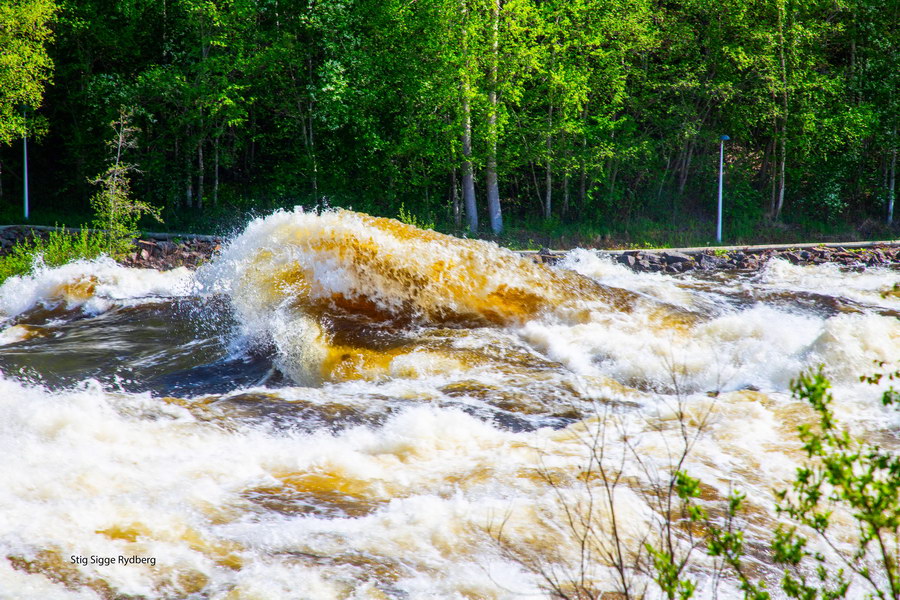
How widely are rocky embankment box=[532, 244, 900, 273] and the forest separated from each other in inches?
193

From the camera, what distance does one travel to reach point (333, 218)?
9070 millimetres

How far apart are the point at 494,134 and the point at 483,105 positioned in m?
0.80

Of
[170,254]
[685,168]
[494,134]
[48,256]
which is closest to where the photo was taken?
[48,256]

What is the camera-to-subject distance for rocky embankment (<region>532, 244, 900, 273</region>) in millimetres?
15805

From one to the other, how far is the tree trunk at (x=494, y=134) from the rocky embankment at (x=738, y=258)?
184 inches

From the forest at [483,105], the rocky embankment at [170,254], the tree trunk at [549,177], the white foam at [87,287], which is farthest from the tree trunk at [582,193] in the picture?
the white foam at [87,287]

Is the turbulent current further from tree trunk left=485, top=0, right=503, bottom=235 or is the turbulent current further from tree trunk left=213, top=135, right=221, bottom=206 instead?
tree trunk left=213, top=135, right=221, bottom=206

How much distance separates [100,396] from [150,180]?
1949 cm

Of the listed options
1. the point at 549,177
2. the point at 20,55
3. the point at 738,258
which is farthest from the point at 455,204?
the point at 20,55

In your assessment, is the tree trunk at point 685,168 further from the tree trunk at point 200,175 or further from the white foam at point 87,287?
the white foam at point 87,287

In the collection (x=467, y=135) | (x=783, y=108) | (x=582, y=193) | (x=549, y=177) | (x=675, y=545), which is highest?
(x=783, y=108)

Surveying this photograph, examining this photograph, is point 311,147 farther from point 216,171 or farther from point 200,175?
point 200,175

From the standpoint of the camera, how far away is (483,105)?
19.7m

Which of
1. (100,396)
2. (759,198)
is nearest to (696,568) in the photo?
(100,396)
